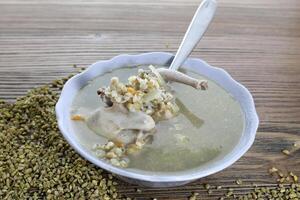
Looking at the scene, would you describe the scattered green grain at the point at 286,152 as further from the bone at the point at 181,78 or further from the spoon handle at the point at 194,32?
the spoon handle at the point at 194,32

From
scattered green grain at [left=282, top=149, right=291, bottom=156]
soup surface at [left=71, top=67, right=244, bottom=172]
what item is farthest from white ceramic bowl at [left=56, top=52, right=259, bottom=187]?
scattered green grain at [left=282, top=149, right=291, bottom=156]

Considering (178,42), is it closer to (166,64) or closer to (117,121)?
(166,64)

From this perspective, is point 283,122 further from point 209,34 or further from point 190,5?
point 190,5

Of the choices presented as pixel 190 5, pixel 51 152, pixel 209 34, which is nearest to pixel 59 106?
pixel 51 152

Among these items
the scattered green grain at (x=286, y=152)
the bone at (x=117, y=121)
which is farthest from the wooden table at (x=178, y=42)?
the bone at (x=117, y=121)

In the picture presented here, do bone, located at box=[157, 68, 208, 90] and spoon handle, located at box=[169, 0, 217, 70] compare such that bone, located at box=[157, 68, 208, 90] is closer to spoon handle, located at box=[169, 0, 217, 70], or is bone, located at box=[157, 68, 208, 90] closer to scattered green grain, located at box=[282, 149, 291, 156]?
spoon handle, located at box=[169, 0, 217, 70]
